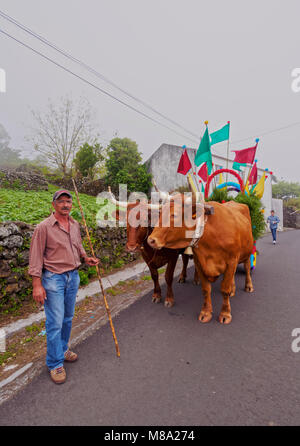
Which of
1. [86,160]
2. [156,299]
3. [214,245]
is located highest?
[86,160]

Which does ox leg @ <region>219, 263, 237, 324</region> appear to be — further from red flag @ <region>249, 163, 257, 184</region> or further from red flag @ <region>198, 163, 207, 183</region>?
red flag @ <region>249, 163, 257, 184</region>

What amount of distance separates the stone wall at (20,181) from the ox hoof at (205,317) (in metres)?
9.56

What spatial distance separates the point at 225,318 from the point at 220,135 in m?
3.82

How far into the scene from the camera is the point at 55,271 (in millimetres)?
2287

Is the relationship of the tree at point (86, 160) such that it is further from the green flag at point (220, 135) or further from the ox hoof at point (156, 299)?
the ox hoof at point (156, 299)

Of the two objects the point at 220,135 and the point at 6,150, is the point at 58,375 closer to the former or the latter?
the point at 220,135

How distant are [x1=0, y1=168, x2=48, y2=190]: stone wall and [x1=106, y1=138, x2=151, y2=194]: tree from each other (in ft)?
14.7

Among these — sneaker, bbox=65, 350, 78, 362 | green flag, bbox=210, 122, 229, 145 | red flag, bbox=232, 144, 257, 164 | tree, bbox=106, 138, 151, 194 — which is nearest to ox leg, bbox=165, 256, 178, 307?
sneaker, bbox=65, 350, 78, 362

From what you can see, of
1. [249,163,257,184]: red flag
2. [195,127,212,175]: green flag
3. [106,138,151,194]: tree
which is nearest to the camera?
[195,127,212,175]: green flag

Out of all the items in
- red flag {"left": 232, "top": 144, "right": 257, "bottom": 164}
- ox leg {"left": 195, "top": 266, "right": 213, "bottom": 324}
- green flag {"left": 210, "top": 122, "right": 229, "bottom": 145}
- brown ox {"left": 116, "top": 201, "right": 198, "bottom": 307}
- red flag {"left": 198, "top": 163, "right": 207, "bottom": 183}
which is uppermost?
green flag {"left": 210, "top": 122, "right": 229, "bottom": 145}

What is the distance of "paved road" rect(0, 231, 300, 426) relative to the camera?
1.86m

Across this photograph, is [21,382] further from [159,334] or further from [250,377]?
[250,377]

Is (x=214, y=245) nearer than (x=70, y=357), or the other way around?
(x=70, y=357)

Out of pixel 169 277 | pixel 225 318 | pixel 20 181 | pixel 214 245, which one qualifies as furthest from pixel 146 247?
pixel 20 181
